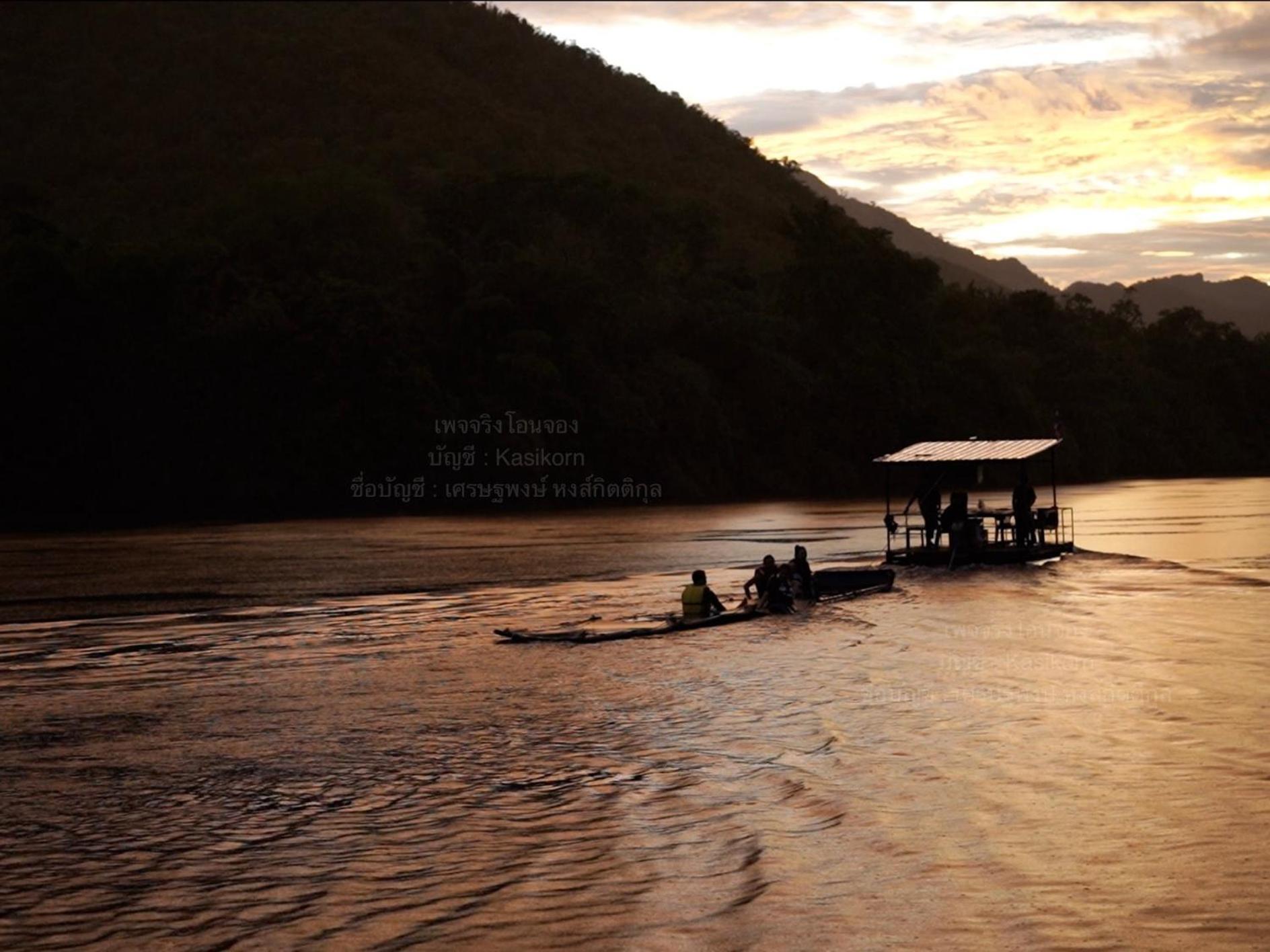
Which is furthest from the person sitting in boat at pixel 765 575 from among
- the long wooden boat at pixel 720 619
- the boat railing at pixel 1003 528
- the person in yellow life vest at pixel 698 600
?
the boat railing at pixel 1003 528

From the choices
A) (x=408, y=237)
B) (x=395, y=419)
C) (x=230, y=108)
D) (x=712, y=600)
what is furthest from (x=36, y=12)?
(x=712, y=600)

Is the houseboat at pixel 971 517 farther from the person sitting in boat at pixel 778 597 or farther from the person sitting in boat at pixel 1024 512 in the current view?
the person sitting in boat at pixel 778 597

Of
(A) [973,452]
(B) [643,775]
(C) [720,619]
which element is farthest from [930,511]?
(B) [643,775]

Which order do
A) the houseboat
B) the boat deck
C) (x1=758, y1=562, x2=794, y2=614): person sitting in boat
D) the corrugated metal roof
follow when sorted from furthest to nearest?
the boat deck < the houseboat < the corrugated metal roof < (x1=758, y1=562, x2=794, y2=614): person sitting in boat

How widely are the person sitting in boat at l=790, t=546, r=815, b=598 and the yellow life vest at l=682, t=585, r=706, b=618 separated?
322cm

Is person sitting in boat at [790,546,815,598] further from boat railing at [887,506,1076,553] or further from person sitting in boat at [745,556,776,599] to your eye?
boat railing at [887,506,1076,553]

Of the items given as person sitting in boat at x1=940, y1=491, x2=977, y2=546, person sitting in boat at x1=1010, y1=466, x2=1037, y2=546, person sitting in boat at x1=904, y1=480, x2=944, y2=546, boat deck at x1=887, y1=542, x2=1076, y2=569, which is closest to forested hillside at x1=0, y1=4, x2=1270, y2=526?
person sitting in boat at x1=904, y1=480, x2=944, y2=546

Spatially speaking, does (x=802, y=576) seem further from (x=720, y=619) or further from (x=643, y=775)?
(x=643, y=775)

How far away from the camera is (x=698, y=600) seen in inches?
985

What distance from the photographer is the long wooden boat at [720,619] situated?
23.7 metres

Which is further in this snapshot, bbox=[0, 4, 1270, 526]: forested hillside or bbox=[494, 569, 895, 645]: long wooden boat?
bbox=[0, 4, 1270, 526]: forested hillside

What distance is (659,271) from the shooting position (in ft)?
305

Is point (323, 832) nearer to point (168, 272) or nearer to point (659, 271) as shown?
point (168, 272)

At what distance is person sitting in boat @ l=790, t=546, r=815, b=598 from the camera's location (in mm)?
27922
